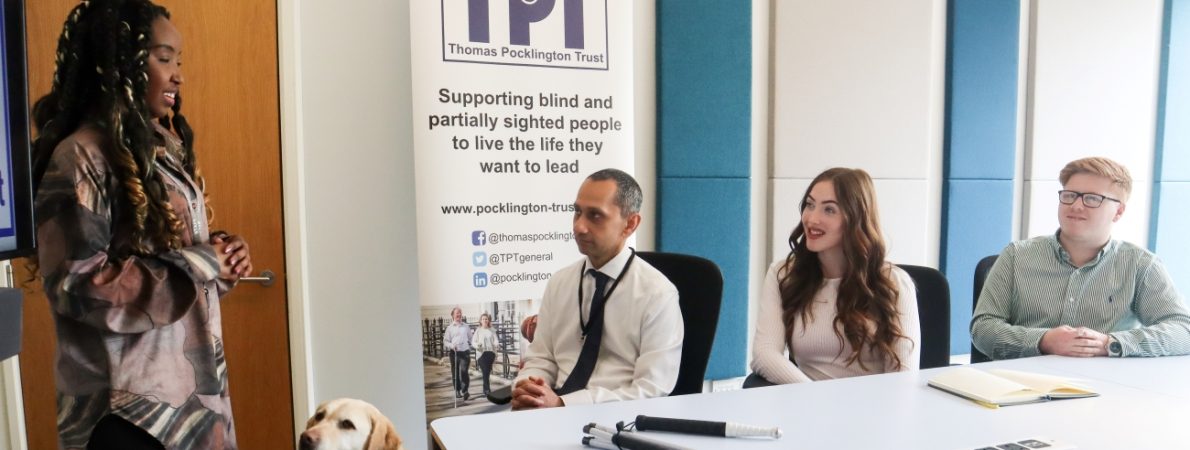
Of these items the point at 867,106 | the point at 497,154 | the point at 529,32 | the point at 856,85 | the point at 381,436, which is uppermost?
the point at 529,32

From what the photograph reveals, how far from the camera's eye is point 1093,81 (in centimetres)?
429

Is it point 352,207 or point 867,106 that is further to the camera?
point 867,106

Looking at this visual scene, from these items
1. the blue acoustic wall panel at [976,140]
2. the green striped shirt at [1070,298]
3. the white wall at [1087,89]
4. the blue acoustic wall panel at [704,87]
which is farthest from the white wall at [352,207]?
the white wall at [1087,89]

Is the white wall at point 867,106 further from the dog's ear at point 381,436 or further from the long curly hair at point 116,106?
the long curly hair at point 116,106

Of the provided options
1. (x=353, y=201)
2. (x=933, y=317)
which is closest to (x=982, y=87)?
(x=933, y=317)

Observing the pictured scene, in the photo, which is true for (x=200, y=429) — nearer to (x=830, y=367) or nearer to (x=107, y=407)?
(x=107, y=407)

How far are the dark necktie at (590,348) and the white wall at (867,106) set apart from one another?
1843mm

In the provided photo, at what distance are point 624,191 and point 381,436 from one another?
3.22 feet

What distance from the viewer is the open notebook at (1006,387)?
4.97 feet

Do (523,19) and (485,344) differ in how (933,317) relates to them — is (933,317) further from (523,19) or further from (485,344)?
(523,19)

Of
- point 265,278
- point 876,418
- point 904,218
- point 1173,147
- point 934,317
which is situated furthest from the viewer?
point 1173,147

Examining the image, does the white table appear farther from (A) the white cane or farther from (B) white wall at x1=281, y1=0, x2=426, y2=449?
(B) white wall at x1=281, y1=0, x2=426, y2=449

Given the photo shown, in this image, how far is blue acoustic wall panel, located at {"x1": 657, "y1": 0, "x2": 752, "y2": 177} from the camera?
328 centimetres

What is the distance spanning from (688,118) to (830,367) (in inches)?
61.3
